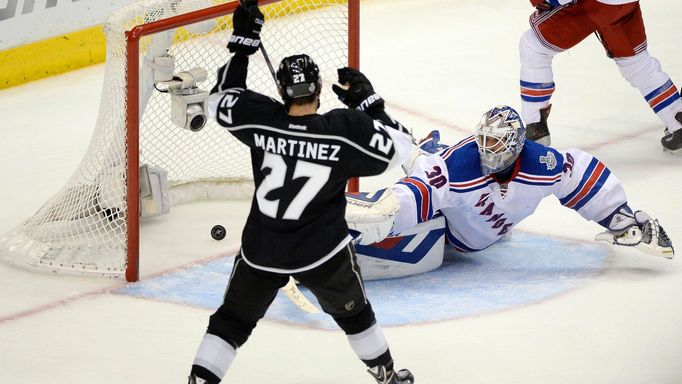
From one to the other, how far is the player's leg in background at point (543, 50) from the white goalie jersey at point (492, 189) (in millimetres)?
1403

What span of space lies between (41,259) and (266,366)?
1.22 m

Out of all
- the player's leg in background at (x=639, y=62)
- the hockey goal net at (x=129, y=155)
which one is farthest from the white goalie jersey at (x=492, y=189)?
the player's leg in background at (x=639, y=62)

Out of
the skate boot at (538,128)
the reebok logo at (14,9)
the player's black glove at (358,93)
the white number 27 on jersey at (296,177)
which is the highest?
the player's black glove at (358,93)

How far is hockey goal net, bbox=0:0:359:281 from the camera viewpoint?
493 centimetres

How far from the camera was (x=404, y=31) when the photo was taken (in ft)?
28.1

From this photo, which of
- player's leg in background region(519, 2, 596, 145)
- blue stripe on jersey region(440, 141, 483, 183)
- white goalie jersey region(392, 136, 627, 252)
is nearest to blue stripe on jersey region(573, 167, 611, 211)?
white goalie jersey region(392, 136, 627, 252)

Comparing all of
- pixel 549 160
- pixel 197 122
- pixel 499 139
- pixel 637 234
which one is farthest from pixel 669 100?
pixel 197 122

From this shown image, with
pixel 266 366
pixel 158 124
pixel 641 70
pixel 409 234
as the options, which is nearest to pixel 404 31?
pixel 641 70

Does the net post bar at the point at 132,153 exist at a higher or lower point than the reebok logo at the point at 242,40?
lower

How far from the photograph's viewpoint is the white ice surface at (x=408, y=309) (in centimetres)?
436

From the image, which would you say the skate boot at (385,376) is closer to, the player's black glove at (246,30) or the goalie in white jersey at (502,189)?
the goalie in white jersey at (502,189)

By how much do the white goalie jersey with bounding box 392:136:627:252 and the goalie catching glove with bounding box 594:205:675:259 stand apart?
5 centimetres

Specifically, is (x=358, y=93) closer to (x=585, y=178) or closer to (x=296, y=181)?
(x=296, y=181)

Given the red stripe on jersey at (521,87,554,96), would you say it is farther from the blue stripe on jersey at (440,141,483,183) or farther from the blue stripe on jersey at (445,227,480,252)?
the blue stripe on jersey at (440,141,483,183)
